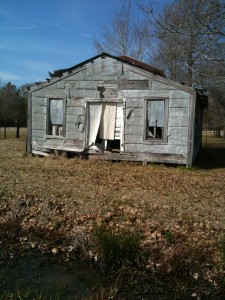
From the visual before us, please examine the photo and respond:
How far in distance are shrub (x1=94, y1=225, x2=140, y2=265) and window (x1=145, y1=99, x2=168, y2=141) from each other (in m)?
7.92

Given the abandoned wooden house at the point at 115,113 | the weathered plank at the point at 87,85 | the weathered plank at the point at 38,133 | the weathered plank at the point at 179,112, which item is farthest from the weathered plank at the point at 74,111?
the weathered plank at the point at 179,112

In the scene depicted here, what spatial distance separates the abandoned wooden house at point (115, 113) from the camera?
1236 cm

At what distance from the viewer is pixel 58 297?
154 inches

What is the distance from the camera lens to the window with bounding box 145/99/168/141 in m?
12.5

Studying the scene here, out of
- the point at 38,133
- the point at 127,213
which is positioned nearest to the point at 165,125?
the point at 38,133

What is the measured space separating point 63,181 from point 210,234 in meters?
4.74

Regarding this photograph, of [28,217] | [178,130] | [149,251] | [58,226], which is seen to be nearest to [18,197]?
[28,217]

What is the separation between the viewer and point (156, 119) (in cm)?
1262

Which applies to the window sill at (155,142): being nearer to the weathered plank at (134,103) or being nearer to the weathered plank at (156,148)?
the weathered plank at (156,148)

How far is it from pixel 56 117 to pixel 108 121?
7.53ft

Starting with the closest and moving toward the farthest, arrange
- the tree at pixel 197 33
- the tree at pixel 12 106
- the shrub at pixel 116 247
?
1. the shrub at pixel 116 247
2. the tree at pixel 197 33
3. the tree at pixel 12 106

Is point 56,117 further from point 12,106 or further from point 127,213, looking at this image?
point 12,106

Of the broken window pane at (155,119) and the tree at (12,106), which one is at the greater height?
the tree at (12,106)

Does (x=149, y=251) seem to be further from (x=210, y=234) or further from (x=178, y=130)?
(x=178, y=130)
